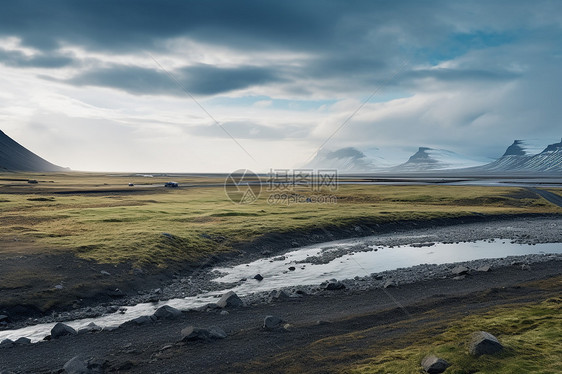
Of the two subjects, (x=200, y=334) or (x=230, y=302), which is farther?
(x=230, y=302)

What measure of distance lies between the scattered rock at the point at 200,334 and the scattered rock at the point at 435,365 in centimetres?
995

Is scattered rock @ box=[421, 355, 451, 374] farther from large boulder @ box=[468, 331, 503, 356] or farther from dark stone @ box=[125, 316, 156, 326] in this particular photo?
dark stone @ box=[125, 316, 156, 326]

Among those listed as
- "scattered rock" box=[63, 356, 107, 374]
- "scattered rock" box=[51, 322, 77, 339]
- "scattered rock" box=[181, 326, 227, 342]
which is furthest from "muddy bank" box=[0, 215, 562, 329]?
"scattered rock" box=[181, 326, 227, 342]

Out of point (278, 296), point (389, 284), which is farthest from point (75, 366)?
point (389, 284)

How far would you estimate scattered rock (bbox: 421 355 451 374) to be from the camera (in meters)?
14.9

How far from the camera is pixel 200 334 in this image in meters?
19.7

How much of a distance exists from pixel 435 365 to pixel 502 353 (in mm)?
2954

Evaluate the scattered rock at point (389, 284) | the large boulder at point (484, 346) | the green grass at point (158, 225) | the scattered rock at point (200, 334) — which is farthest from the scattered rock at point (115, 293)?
the large boulder at point (484, 346)

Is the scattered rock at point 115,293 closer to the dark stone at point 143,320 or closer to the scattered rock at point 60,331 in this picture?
the dark stone at point 143,320

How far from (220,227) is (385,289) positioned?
29.8m

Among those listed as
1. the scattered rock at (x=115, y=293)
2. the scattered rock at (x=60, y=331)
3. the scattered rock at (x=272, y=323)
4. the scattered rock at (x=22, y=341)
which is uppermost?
the scattered rock at (x=272, y=323)

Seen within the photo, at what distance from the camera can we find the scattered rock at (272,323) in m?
21.2

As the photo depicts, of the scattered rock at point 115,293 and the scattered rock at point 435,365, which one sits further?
the scattered rock at point 115,293

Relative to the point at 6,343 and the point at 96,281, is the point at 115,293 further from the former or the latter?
the point at 6,343
